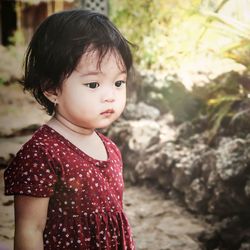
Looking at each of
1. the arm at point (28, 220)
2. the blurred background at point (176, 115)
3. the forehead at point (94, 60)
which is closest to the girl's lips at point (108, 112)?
the forehead at point (94, 60)

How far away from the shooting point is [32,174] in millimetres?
1003

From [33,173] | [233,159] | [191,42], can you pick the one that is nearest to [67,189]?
[33,173]

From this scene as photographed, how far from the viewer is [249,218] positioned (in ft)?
5.26

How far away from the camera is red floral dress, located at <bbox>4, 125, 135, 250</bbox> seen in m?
1.01

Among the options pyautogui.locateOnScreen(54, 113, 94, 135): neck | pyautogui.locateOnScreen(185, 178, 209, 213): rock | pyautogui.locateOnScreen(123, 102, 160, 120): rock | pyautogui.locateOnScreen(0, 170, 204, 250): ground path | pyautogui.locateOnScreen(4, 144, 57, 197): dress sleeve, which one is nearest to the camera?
pyautogui.locateOnScreen(4, 144, 57, 197): dress sleeve

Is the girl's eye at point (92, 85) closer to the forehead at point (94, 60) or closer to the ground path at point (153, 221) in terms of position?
the forehead at point (94, 60)

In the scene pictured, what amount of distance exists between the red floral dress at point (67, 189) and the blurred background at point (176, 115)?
0.47m

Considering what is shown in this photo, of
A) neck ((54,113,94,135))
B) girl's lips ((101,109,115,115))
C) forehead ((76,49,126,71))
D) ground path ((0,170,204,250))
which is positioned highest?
forehead ((76,49,126,71))

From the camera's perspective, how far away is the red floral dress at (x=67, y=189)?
1011mm


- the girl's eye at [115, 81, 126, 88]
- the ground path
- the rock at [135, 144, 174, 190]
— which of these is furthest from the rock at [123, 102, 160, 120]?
the girl's eye at [115, 81, 126, 88]

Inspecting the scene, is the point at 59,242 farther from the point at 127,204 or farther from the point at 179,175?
the point at 179,175

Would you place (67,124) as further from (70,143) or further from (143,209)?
(143,209)

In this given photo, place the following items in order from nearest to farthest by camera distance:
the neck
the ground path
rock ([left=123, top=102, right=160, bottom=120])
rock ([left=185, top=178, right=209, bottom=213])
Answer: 1. the neck
2. the ground path
3. rock ([left=185, top=178, right=209, bottom=213])
4. rock ([left=123, top=102, right=160, bottom=120])

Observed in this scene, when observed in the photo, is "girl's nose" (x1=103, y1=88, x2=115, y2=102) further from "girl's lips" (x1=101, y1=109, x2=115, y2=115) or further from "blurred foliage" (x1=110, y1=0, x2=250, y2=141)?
"blurred foliage" (x1=110, y1=0, x2=250, y2=141)
